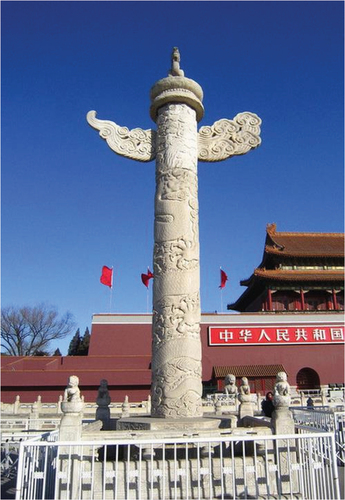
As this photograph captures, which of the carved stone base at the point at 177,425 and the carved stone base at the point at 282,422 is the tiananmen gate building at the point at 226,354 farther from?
the carved stone base at the point at 282,422

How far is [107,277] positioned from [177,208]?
15.1 meters

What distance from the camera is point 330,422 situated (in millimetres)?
6270

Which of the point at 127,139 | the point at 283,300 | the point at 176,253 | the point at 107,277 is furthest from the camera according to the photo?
the point at 283,300

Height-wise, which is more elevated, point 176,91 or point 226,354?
point 176,91

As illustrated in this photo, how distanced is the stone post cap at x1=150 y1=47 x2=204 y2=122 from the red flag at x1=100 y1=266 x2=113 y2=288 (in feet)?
47.6

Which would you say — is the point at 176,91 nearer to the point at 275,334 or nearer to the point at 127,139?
the point at 127,139

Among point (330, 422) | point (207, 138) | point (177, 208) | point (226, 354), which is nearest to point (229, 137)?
point (207, 138)

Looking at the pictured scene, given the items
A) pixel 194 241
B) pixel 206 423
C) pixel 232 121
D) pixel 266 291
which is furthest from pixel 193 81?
pixel 266 291

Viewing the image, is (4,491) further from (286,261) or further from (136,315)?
(286,261)

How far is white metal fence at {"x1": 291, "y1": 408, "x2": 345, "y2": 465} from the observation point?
19.2ft

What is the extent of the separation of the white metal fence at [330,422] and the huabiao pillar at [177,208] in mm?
1871

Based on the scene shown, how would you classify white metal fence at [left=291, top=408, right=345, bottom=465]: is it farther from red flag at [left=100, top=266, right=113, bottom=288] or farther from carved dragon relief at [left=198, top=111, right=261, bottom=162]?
red flag at [left=100, top=266, right=113, bottom=288]

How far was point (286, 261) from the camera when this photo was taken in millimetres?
23344

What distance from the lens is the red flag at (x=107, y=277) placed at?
2036 centimetres
